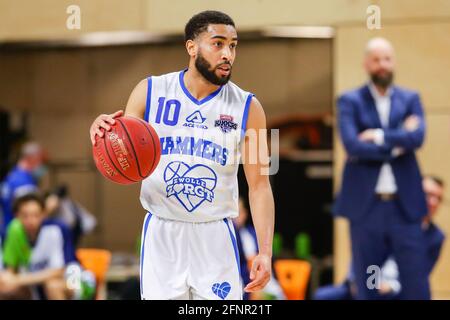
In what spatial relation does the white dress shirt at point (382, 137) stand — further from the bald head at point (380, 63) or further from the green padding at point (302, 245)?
the green padding at point (302, 245)

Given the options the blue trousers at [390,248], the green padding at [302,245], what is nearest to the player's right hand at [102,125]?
the blue trousers at [390,248]

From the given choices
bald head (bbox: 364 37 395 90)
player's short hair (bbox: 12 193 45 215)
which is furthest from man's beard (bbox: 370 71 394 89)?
player's short hair (bbox: 12 193 45 215)

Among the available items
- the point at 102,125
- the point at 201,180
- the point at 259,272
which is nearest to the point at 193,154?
the point at 201,180

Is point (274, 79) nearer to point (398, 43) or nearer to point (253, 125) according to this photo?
point (398, 43)

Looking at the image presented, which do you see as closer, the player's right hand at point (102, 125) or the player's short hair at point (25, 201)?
the player's right hand at point (102, 125)

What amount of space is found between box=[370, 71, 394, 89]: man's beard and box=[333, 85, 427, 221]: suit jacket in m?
0.07

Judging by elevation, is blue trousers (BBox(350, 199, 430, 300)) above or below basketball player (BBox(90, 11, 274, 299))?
below

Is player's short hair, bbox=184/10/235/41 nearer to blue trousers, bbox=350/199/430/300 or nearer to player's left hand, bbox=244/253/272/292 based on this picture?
player's left hand, bbox=244/253/272/292

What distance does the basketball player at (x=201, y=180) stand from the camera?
4.12 m

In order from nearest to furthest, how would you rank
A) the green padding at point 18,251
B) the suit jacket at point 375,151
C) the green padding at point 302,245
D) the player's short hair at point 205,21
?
the player's short hair at point 205,21 → the suit jacket at point 375,151 → the green padding at point 18,251 → the green padding at point 302,245

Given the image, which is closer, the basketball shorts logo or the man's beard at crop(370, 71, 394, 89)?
the basketball shorts logo

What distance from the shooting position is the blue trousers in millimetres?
5637

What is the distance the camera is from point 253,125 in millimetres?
Result: 4289
